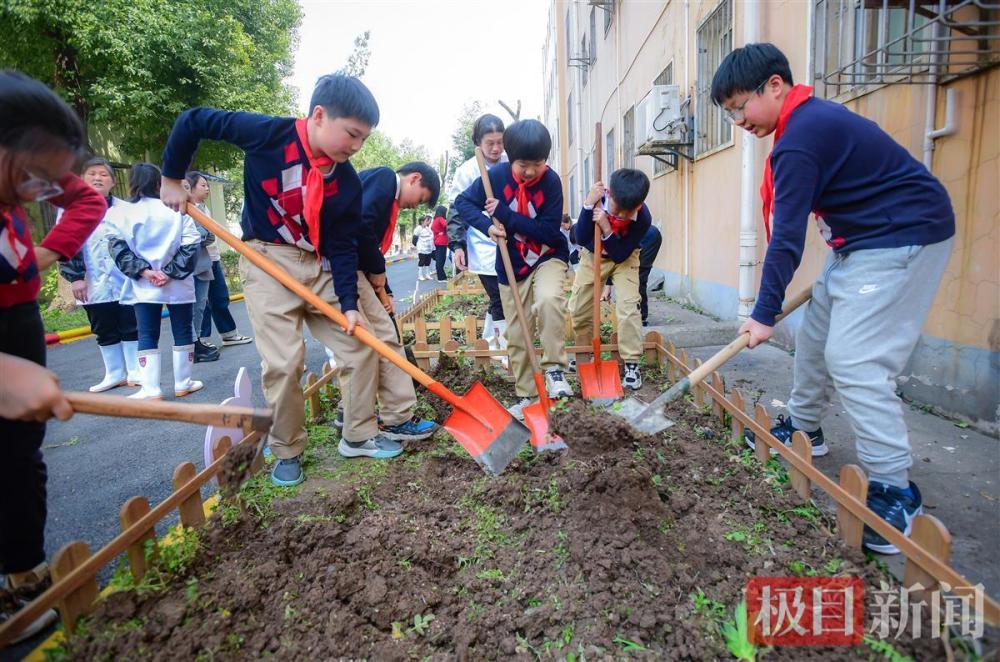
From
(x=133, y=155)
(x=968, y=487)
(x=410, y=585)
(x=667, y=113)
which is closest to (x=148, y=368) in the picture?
(x=410, y=585)

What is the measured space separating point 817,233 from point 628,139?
23.6 ft

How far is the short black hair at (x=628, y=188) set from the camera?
3.92 metres

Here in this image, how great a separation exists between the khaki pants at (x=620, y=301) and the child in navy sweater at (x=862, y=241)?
1915mm

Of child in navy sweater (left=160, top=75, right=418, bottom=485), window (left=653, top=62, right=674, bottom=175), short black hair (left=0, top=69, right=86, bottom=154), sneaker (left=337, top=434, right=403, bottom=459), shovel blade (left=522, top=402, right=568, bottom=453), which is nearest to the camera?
short black hair (left=0, top=69, right=86, bottom=154)

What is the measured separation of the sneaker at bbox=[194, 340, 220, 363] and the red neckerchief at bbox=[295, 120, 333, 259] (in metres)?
4.15

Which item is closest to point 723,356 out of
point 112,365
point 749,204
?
point 749,204

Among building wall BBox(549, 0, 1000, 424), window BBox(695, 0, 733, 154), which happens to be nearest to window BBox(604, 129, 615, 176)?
building wall BBox(549, 0, 1000, 424)

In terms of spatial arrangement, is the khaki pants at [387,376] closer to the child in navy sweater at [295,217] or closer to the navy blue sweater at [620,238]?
the child in navy sweater at [295,217]

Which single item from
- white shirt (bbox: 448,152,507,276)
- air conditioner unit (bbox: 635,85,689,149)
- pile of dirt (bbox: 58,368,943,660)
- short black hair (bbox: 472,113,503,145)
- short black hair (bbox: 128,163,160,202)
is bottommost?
pile of dirt (bbox: 58,368,943,660)

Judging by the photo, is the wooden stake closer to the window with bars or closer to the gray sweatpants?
the gray sweatpants

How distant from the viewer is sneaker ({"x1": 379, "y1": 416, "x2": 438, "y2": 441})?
3275 mm

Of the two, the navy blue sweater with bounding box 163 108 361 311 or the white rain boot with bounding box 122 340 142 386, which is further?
the white rain boot with bounding box 122 340 142 386

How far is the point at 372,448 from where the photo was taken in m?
Result: 3.12

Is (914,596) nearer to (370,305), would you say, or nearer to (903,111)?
(370,305)
